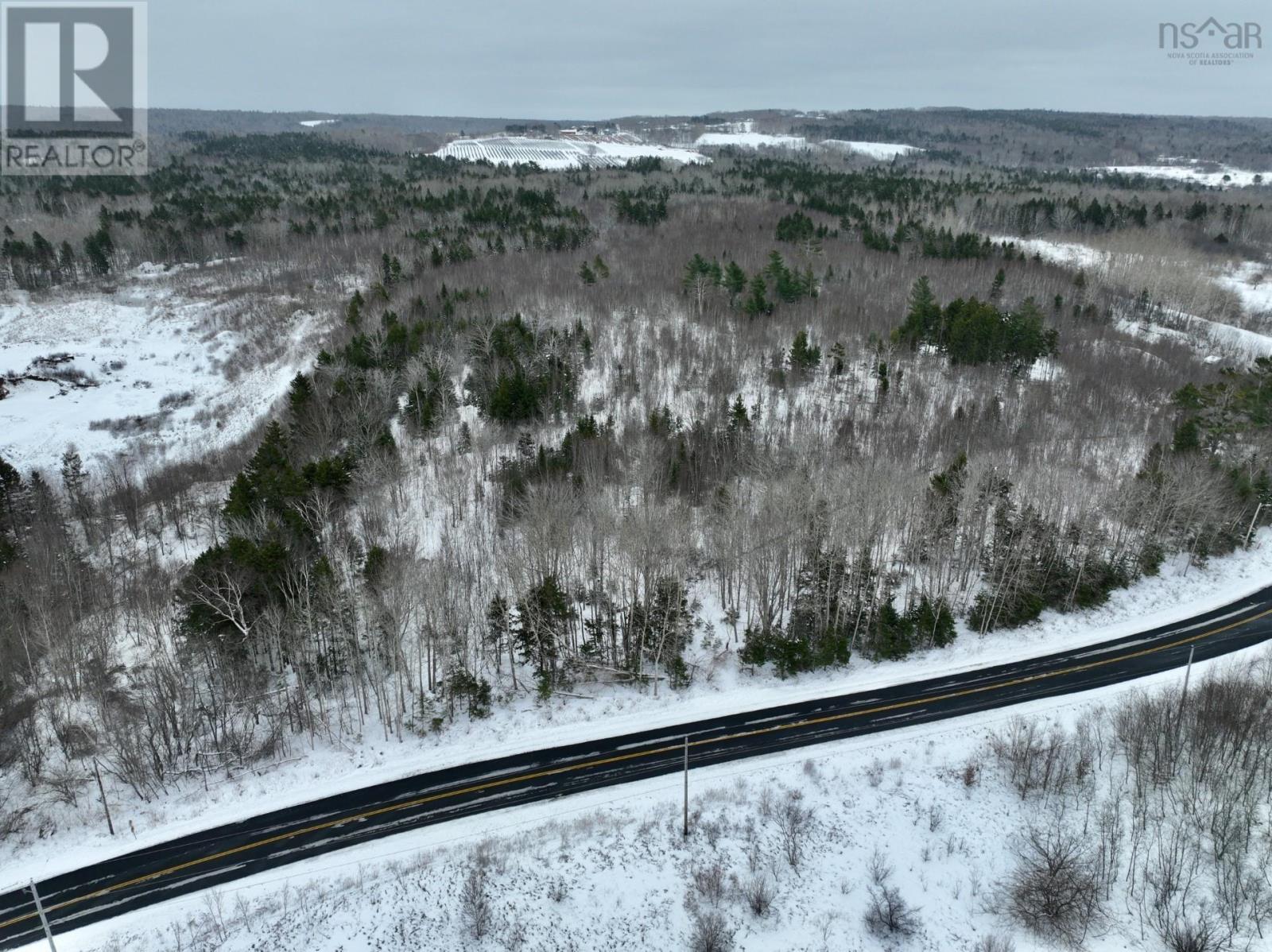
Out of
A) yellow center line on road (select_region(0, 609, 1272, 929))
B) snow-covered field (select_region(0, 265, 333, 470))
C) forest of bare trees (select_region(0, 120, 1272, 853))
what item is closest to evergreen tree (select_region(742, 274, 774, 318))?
forest of bare trees (select_region(0, 120, 1272, 853))

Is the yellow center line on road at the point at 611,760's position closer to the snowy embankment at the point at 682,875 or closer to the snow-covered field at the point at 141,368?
the snowy embankment at the point at 682,875

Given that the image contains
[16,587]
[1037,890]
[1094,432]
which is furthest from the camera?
[1094,432]

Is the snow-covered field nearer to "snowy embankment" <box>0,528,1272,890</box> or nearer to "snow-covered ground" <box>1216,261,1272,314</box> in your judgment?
"snowy embankment" <box>0,528,1272,890</box>

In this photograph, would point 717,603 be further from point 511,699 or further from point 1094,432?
point 1094,432

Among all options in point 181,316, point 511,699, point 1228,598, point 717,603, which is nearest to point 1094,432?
point 1228,598

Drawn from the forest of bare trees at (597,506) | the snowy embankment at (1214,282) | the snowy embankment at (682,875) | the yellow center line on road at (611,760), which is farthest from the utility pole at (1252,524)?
the snowy embankment at (1214,282)

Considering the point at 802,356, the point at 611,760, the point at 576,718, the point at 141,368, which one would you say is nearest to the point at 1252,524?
the point at 802,356
